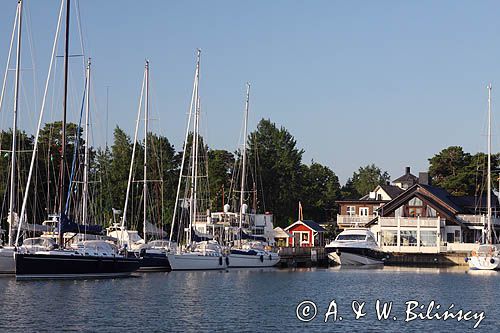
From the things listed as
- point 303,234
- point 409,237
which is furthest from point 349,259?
point 303,234

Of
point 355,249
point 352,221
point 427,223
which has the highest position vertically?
point 352,221

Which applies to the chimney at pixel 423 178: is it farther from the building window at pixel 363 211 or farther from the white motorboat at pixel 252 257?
the white motorboat at pixel 252 257

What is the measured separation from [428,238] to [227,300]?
2085 inches

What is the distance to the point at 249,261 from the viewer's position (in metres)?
81.8

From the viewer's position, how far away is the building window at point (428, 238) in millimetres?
98375

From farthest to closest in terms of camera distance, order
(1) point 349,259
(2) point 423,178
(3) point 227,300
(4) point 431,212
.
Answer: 1. (2) point 423,178
2. (4) point 431,212
3. (1) point 349,259
4. (3) point 227,300

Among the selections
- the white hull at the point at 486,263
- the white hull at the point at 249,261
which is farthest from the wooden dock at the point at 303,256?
the white hull at the point at 486,263

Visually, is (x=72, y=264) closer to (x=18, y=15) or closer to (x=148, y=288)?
(x=148, y=288)

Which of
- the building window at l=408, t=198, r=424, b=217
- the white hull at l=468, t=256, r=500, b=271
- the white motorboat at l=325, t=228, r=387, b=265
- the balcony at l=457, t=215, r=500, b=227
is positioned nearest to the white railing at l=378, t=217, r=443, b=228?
the building window at l=408, t=198, r=424, b=217

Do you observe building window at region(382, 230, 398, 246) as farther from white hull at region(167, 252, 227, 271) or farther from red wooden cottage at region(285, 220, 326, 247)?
white hull at region(167, 252, 227, 271)

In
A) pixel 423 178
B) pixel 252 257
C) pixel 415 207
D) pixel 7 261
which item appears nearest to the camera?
pixel 7 261

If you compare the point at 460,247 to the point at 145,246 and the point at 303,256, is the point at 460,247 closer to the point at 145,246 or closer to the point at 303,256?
the point at 303,256

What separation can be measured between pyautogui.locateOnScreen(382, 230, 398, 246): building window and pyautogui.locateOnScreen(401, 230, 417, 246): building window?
2.71 ft

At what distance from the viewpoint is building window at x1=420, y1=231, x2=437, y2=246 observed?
9838 centimetres
